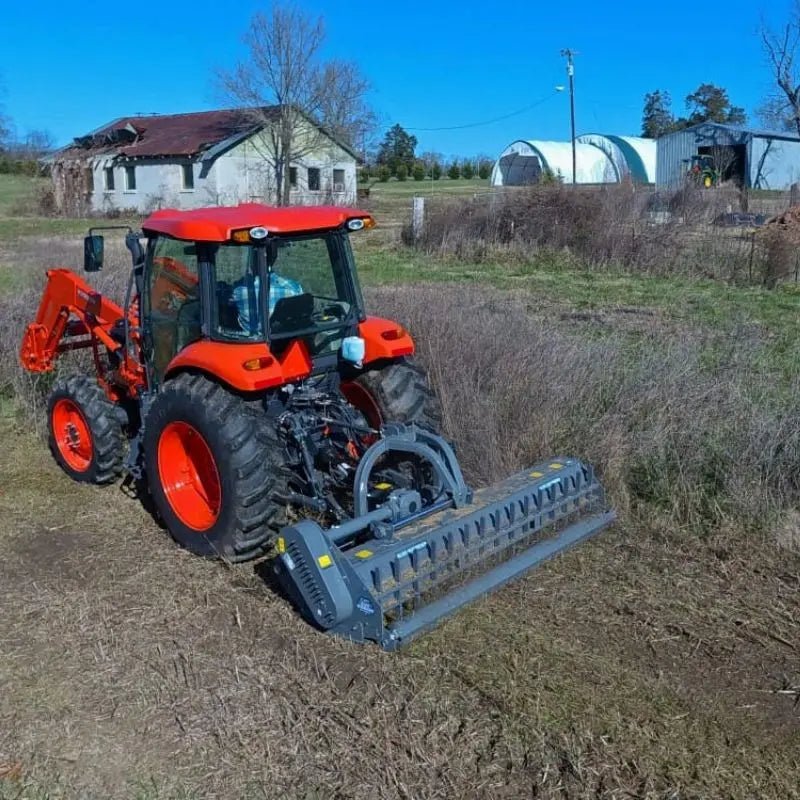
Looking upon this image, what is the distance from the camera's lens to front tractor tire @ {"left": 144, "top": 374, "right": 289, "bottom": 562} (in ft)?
14.9

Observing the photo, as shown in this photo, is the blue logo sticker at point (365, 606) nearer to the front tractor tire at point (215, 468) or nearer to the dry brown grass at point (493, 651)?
the dry brown grass at point (493, 651)

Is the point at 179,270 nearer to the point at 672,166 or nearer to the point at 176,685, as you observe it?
the point at 176,685

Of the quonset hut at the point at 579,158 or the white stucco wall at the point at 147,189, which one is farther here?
the quonset hut at the point at 579,158

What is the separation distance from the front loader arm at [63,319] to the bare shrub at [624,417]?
234 centimetres

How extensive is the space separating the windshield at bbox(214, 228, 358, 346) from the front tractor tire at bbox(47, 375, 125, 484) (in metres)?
1.47

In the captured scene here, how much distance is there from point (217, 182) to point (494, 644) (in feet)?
103

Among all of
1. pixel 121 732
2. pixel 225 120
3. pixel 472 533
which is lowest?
pixel 121 732

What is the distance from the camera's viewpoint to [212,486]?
5.02 meters

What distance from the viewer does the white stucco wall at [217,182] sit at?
33.2m

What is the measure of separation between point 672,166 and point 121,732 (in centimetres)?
3537

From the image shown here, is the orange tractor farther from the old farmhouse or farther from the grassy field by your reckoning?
the old farmhouse

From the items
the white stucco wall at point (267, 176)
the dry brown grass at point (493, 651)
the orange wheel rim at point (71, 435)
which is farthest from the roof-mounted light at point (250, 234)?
the white stucco wall at point (267, 176)

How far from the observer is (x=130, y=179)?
35031 millimetres

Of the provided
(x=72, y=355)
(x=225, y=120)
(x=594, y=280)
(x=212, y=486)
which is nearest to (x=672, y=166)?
(x=225, y=120)
